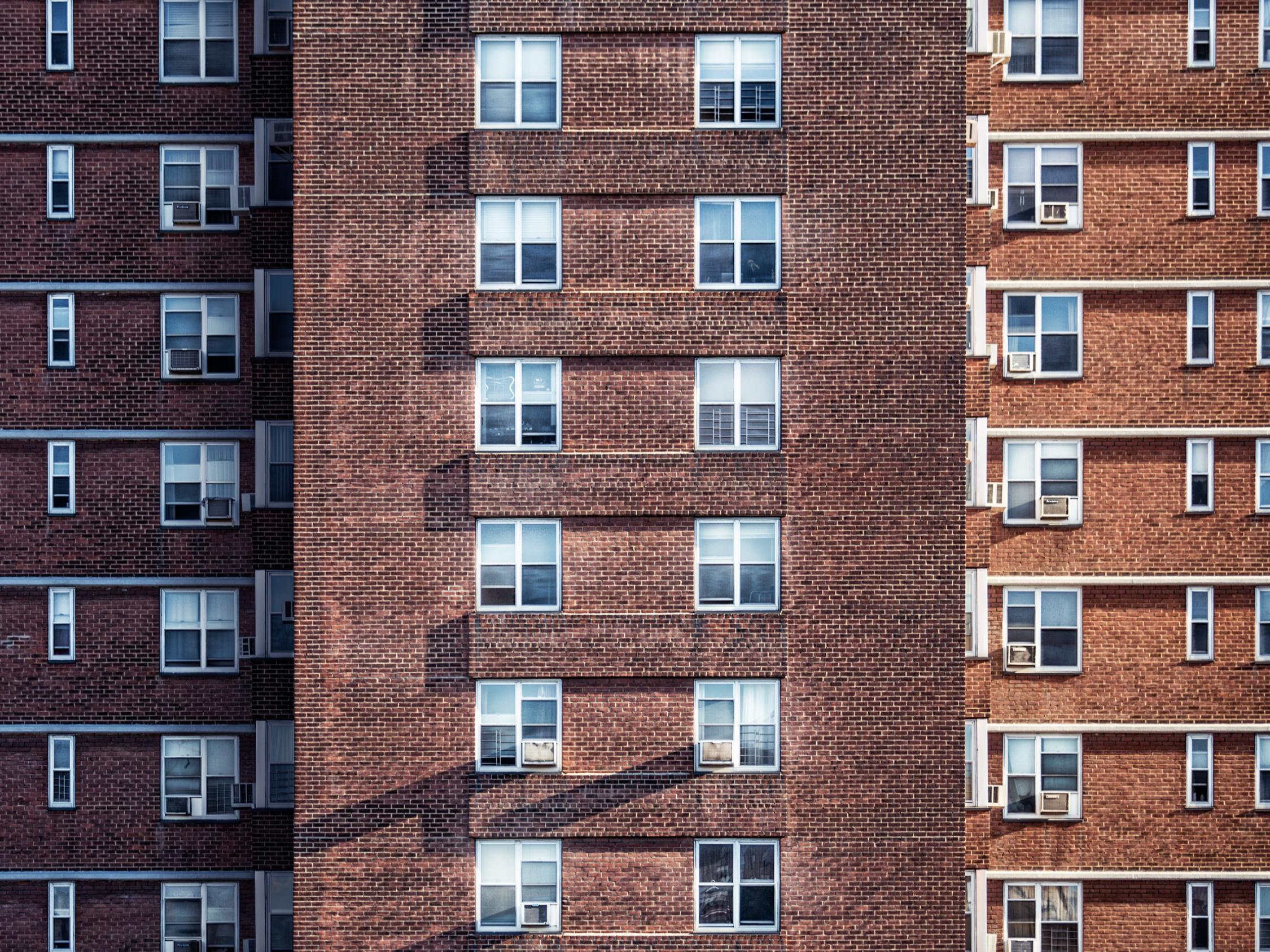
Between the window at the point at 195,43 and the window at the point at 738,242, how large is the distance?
9539 millimetres

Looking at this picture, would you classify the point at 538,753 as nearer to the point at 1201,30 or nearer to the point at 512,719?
the point at 512,719

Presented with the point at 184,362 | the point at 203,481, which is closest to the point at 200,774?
the point at 203,481

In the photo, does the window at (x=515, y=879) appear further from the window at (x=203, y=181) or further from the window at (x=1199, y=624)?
the window at (x=203, y=181)

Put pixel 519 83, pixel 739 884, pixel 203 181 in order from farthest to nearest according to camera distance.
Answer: pixel 203 181, pixel 519 83, pixel 739 884

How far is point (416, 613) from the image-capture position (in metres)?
18.4

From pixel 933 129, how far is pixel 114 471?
15.8m

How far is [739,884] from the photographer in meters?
18.4

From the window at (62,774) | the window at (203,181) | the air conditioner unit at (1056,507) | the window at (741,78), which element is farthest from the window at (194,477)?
the air conditioner unit at (1056,507)

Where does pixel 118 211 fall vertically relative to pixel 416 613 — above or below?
above

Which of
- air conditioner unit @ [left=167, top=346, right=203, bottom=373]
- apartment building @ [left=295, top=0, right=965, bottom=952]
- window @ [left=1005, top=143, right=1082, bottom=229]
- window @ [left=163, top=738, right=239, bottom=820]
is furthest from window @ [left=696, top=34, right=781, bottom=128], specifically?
window @ [left=163, top=738, right=239, bottom=820]

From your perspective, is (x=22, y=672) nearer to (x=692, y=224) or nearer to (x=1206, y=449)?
(x=692, y=224)

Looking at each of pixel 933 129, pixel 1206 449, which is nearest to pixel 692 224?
pixel 933 129

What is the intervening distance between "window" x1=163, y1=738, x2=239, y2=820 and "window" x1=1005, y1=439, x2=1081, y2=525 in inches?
594

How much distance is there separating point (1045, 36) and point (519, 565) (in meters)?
13.7
